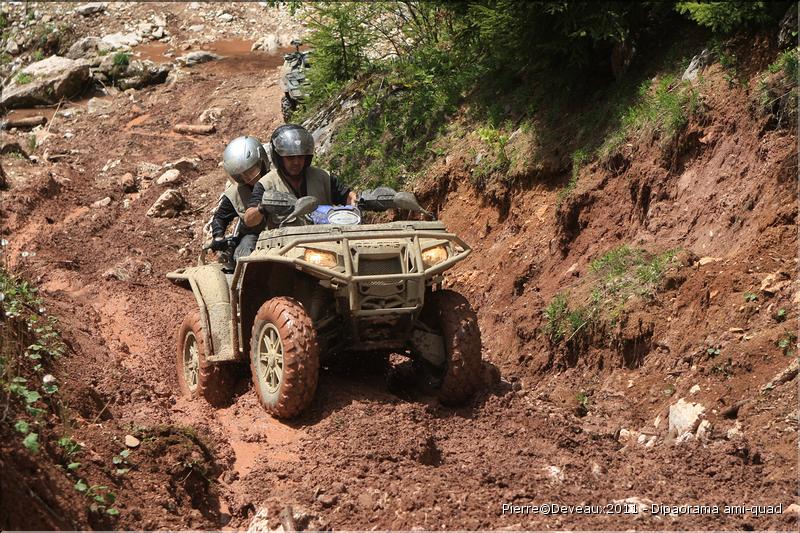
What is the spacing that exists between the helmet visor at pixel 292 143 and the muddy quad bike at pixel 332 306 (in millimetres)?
691

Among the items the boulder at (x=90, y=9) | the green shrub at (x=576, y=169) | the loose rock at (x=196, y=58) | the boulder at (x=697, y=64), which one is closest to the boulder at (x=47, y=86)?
the loose rock at (x=196, y=58)

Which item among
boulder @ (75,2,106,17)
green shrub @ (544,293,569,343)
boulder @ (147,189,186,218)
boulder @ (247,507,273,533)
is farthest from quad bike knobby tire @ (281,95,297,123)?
boulder @ (75,2,106,17)

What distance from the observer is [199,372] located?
9508mm

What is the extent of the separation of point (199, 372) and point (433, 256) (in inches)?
101

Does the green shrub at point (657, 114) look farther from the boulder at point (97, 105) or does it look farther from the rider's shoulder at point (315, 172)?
the boulder at point (97, 105)

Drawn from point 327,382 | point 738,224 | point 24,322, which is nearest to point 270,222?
point 327,382

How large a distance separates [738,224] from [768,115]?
1.06 metres

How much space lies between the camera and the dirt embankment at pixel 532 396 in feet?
21.4

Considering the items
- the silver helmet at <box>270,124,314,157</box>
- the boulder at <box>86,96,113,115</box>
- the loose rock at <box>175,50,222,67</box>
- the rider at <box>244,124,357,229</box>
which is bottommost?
the rider at <box>244,124,357,229</box>

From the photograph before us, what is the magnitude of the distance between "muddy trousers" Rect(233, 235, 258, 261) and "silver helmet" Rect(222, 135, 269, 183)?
0.83 m

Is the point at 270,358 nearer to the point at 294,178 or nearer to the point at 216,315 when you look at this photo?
the point at 216,315

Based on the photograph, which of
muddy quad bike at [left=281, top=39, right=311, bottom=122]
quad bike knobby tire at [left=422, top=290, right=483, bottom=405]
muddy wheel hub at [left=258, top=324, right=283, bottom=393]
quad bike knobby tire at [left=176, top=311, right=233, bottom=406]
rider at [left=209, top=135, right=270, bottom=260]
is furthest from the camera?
muddy quad bike at [left=281, top=39, right=311, bottom=122]

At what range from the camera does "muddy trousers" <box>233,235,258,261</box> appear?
934 cm

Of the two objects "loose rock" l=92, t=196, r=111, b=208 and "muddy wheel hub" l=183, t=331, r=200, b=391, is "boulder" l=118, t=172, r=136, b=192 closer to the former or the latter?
"loose rock" l=92, t=196, r=111, b=208
